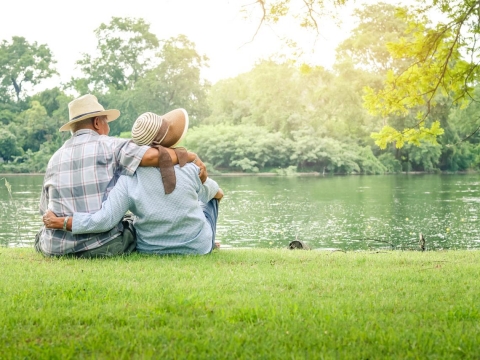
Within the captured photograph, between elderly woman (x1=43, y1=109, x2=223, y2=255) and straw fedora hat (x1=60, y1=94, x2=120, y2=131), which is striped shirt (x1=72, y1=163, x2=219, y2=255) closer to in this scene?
elderly woman (x1=43, y1=109, x2=223, y2=255)

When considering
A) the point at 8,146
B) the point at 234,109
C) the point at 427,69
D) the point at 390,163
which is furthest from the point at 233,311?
the point at 234,109

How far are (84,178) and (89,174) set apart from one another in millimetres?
50

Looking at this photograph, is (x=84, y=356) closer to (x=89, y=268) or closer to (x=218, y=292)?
(x=218, y=292)

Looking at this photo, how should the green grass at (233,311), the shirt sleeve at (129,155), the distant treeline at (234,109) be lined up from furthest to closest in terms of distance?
the distant treeline at (234,109)
the shirt sleeve at (129,155)
the green grass at (233,311)

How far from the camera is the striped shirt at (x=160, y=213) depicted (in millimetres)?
4746

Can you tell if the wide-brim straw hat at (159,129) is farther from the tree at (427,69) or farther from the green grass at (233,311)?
the tree at (427,69)

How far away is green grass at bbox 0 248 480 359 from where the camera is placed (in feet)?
8.46

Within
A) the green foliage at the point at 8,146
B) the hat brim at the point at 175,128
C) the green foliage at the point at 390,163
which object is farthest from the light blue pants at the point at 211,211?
the green foliage at the point at 8,146

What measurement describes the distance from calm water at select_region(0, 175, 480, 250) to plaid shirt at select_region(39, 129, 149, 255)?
5595mm

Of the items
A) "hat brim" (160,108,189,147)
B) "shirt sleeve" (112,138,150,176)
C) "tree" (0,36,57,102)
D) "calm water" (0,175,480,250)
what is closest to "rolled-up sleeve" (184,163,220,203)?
"hat brim" (160,108,189,147)

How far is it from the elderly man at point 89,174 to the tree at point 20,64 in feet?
175

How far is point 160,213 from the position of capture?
4.92 m

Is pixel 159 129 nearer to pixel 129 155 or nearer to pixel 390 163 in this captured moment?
pixel 129 155

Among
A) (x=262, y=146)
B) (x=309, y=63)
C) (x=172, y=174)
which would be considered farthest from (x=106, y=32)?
(x=172, y=174)
